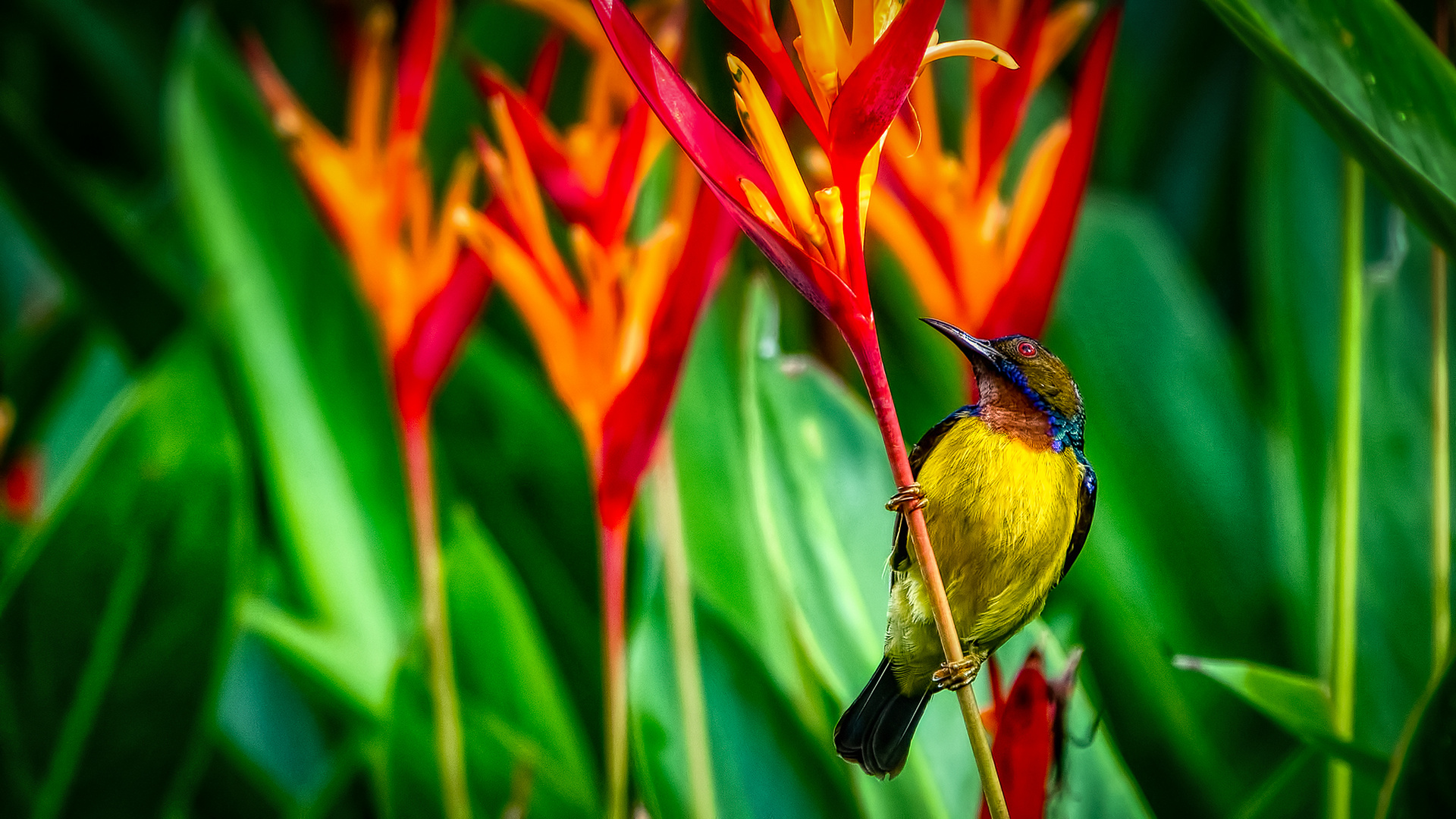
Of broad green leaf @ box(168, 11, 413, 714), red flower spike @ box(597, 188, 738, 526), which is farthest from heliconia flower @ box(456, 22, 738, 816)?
broad green leaf @ box(168, 11, 413, 714)

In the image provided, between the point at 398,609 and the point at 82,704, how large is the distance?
14 cm

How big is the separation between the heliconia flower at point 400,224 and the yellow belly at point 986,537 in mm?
165

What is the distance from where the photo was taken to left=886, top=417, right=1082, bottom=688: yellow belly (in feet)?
0.54

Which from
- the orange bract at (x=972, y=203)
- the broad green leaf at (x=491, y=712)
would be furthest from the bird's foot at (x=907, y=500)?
the broad green leaf at (x=491, y=712)

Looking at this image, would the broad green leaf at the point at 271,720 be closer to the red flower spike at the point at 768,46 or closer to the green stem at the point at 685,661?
the green stem at the point at 685,661

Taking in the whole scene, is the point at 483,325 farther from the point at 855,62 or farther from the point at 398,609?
the point at 855,62

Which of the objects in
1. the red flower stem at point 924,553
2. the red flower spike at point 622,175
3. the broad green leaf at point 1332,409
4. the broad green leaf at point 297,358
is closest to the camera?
the red flower stem at point 924,553

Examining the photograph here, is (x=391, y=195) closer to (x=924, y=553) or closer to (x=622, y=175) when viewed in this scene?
(x=622, y=175)

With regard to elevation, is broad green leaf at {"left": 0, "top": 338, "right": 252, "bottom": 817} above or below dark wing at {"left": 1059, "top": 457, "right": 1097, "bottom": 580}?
above

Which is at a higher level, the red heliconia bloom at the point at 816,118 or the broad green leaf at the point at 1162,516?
the red heliconia bloom at the point at 816,118

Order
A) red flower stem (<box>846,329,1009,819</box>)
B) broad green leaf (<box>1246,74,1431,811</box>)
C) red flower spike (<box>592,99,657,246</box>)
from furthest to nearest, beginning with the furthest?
broad green leaf (<box>1246,74,1431,811</box>) → red flower spike (<box>592,99,657,246</box>) → red flower stem (<box>846,329,1009,819</box>)

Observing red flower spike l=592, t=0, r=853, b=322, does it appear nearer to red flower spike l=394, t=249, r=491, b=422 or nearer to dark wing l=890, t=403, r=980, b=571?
dark wing l=890, t=403, r=980, b=571

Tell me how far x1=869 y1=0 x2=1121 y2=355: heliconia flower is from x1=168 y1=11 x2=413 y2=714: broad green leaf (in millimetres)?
285

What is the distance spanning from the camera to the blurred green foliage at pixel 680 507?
27 cm
